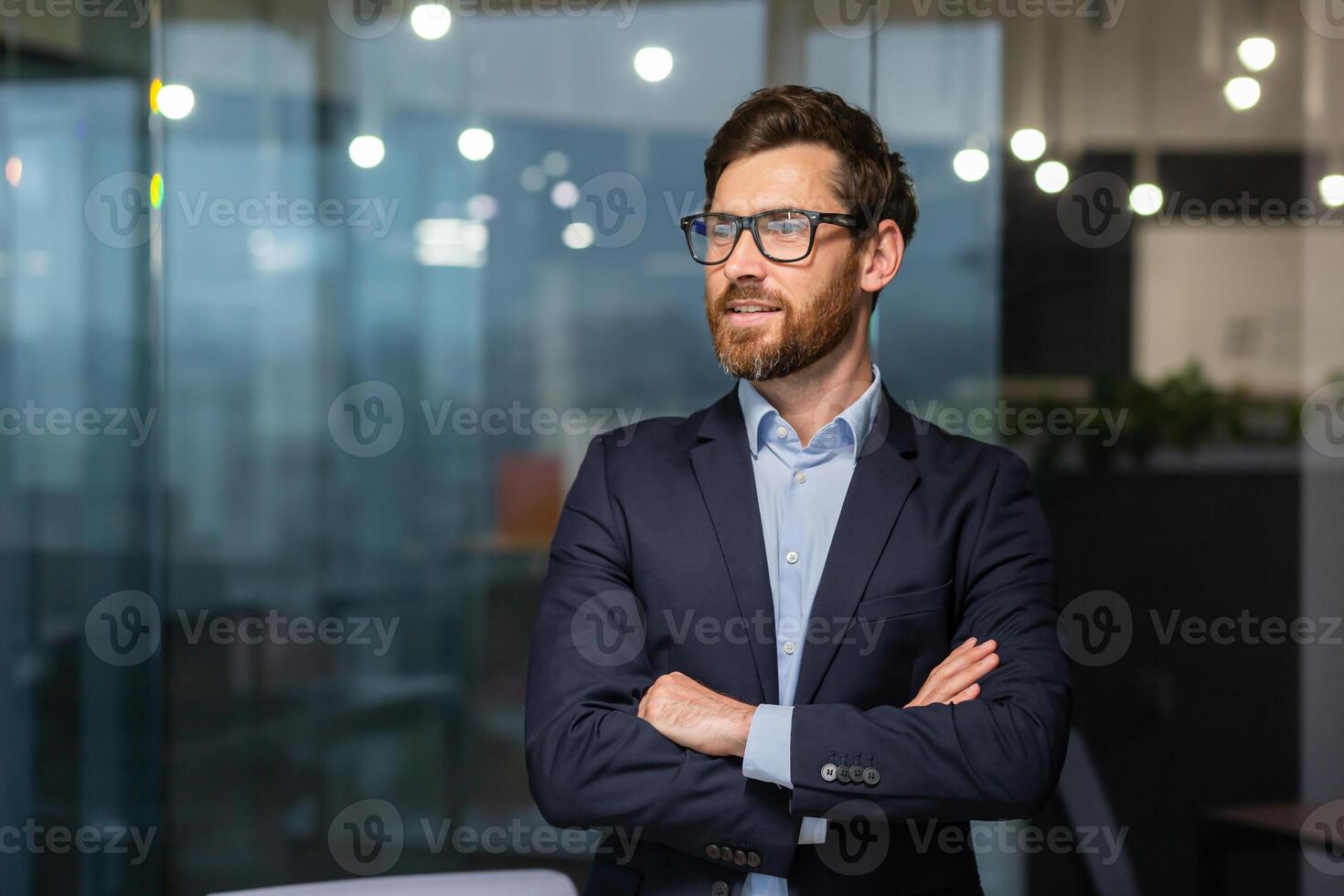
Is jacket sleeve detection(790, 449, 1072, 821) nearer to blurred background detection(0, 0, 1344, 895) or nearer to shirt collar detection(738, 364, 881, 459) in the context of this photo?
shirt collar detection(738, 364, 881, 459)

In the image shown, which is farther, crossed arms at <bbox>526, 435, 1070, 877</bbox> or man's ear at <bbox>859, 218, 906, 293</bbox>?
man's ear at <bbox>859, 218, 906, 293</bbox>

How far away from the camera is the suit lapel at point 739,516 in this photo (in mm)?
1825

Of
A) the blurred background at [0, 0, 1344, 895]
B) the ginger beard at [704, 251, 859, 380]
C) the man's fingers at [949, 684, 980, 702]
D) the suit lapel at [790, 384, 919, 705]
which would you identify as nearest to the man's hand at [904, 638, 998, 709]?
the man's fingers at [949, 684, 980, 702]

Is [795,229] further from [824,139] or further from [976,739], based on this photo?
[976,739]

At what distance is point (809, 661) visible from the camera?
1.79 m

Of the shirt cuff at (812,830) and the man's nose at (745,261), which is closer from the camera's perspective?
the shirt cuff at (812,830)

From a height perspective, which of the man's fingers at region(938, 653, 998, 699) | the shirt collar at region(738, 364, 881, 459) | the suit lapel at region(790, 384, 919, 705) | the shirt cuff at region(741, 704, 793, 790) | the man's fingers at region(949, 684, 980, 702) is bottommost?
the shirt cuff at region(741, 704, 793, 790)

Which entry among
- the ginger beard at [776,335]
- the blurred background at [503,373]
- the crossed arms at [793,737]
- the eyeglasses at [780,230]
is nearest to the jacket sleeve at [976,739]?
the crossed arms at [793,737]

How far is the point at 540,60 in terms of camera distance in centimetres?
337

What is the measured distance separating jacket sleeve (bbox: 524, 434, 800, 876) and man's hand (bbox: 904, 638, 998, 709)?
28 cm

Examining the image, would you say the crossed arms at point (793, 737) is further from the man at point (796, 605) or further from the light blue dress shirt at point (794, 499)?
the light blue dress shirt at point (794, 499)

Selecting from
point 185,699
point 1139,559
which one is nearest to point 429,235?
point 185,699

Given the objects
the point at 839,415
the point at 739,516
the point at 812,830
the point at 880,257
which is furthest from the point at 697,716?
the point at 880,257

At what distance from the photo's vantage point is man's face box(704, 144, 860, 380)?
190 centimetres
